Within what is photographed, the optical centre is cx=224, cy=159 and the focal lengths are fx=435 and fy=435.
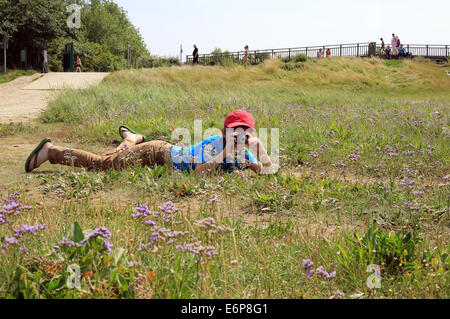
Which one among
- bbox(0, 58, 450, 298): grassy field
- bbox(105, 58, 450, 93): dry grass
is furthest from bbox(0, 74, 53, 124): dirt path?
bbox(105, 58, 450, 93): dry grass

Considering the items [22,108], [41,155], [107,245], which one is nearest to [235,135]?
[41,155]

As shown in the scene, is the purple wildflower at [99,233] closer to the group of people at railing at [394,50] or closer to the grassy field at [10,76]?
the grassy field at [10,76]

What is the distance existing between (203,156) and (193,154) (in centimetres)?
30

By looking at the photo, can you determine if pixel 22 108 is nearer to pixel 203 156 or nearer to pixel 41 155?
pixel 41 155

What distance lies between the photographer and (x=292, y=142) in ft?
22.3

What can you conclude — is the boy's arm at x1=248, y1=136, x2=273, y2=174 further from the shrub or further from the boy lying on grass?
the shrub

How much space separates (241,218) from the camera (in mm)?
3656

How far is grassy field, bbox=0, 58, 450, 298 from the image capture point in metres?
2.13

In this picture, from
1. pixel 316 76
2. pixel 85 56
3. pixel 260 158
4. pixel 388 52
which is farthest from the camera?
pixel 85 56

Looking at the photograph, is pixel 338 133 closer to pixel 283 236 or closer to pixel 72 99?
pixel 283 236

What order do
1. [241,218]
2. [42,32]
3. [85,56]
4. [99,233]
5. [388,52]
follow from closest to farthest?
[99,233], [241,218], [42,32], [388,52], [85,56]

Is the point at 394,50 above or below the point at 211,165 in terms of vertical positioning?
above
